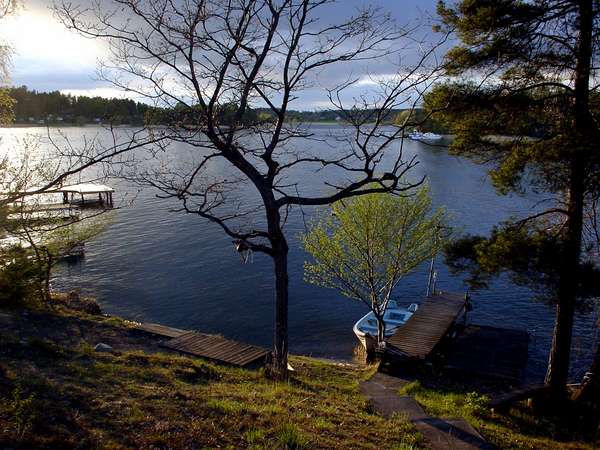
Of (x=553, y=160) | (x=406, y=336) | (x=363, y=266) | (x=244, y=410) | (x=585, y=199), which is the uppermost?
(x=553, y=160)

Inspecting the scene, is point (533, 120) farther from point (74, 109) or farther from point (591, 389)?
point (74, 109)

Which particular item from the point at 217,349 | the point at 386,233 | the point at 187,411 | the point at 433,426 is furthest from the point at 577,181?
the point at 386,233

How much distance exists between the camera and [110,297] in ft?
112

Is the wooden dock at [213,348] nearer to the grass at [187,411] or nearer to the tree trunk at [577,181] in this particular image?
the grass at [187,411]

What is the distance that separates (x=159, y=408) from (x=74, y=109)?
26052mm

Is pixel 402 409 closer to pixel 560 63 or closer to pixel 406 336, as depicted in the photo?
pixel 560 63

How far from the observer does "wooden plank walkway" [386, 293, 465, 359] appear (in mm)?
20953

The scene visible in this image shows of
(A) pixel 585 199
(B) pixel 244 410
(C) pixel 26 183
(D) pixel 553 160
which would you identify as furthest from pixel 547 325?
(C) pixel 26 183

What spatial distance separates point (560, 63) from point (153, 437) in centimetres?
1255

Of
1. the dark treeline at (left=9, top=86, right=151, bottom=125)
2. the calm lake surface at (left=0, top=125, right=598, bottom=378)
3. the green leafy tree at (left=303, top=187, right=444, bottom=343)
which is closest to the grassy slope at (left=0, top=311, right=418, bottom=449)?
the dark treeline at (left=9, top=86, right=151, bottom=125)

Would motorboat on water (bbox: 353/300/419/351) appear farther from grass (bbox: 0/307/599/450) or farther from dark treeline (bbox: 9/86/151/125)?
dark treeline (bbox: 9/86/151/125)

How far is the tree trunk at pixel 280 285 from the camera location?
1151cm

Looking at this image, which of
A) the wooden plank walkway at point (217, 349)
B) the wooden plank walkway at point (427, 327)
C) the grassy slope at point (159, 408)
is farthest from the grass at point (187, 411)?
the wooden plank walkway at point (427, 327)

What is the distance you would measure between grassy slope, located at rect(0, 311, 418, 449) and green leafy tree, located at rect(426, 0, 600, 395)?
19.0ft
